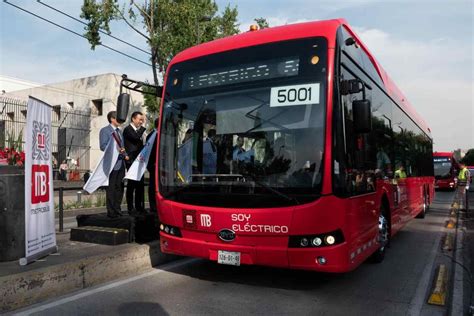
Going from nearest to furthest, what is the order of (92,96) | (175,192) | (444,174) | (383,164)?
1. (175,192)
2. (383,164)
3. (92,96)
4. (444,174)

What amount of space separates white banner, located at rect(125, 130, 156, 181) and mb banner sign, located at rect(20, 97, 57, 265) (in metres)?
1.61

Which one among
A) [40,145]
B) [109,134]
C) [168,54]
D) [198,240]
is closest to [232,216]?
[198,240]

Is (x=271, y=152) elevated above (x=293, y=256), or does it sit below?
above

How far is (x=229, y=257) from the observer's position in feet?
16.8

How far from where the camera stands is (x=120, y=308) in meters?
4.73

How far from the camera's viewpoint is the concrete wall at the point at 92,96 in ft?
97.3

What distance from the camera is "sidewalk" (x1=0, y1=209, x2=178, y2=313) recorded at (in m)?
4.73

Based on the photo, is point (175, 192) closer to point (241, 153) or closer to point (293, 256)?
point (241, 153)

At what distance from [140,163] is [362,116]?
405 cm

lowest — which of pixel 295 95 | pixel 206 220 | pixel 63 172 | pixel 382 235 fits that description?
pixel 382 235

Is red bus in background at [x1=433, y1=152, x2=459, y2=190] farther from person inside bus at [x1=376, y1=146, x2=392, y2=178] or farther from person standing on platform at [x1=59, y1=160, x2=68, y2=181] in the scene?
person inside bus at [x1=376, y1=146, x2=392, y2=178]

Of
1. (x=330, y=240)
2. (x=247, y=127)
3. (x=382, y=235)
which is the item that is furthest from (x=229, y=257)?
(x=382, y=235)

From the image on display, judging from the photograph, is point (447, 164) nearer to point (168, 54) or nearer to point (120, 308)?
point (168, 54)

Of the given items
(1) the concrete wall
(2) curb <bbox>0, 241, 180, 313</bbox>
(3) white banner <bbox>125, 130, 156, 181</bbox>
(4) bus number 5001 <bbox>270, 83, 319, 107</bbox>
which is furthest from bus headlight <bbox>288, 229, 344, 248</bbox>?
(1) the concrete wall
